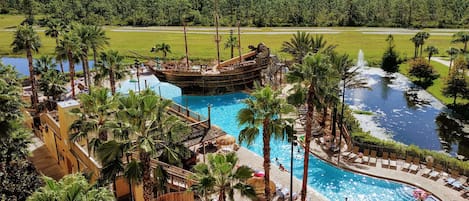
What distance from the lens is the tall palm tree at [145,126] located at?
17500 mm

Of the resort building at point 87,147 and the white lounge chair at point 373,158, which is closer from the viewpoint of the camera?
the resort building at point 87,147

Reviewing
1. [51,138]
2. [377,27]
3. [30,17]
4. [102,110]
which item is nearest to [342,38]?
[377,27]

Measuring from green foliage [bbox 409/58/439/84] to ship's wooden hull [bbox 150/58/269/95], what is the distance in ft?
73.4

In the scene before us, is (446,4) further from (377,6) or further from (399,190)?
(399,190)

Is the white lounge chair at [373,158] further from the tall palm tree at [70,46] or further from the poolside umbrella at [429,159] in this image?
the tall palm tree at [70,46]

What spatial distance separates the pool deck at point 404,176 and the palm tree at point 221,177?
16788 mm

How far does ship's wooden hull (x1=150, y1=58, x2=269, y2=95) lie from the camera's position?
5481cm

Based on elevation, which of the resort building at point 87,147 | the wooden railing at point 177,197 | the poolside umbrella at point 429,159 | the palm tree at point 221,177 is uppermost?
the palm tree at point 221,177

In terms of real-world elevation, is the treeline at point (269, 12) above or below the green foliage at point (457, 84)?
above

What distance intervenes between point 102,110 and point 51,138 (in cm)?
1460

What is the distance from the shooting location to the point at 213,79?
2160 inches

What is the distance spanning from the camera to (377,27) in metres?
108

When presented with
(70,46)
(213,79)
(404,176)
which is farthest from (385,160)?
(70,46)

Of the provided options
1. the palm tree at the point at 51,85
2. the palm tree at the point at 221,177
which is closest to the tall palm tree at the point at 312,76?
the palm tree at the point at 221,177
